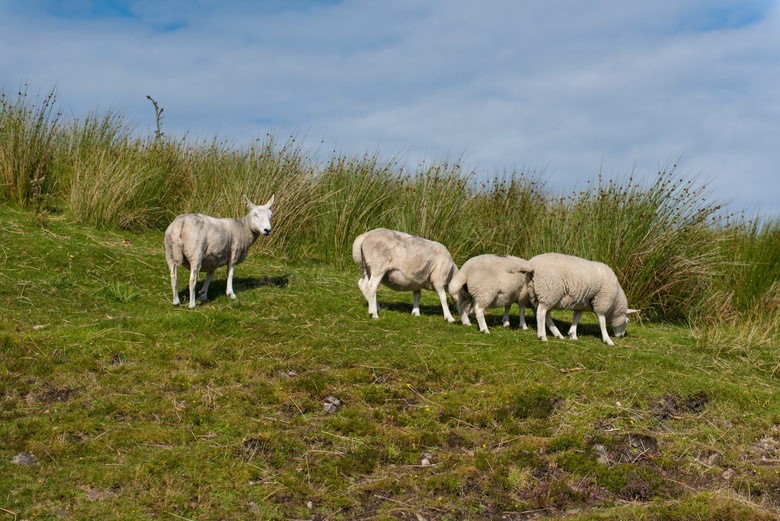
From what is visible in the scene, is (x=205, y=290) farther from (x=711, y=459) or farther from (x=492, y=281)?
(x=711, y=459)

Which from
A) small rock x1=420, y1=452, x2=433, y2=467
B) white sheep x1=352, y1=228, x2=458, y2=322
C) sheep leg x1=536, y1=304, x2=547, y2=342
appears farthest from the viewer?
white sheep x1=352, y1=228, x2=458, y2=322

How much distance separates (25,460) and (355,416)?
9.30 feet

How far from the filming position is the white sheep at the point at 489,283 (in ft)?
29.5

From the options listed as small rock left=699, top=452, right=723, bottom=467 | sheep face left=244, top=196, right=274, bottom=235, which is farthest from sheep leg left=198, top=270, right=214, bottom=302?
small rock left=699, top=452, right=723, bottom=467

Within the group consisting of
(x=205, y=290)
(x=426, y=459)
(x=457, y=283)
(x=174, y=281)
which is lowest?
(x=426, y=459)

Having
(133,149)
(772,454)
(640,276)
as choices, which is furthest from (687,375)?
(133,149)

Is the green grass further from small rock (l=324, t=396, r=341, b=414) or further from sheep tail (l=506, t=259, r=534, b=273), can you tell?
sheep tail (l=506, t=259, r=534, b=273)

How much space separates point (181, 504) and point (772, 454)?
5.52 metres

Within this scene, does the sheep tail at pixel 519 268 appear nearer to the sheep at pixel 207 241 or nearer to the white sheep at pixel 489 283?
the white sheep at pixel 489 283

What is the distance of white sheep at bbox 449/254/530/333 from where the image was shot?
899cm

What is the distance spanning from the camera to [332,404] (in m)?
6.58

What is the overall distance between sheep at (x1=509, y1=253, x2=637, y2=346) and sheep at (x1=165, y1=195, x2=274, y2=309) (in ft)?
13.4

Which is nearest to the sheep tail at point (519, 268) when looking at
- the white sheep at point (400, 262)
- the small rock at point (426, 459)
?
the white sheep at point (400, 262)

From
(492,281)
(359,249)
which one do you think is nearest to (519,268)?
(492,281)
